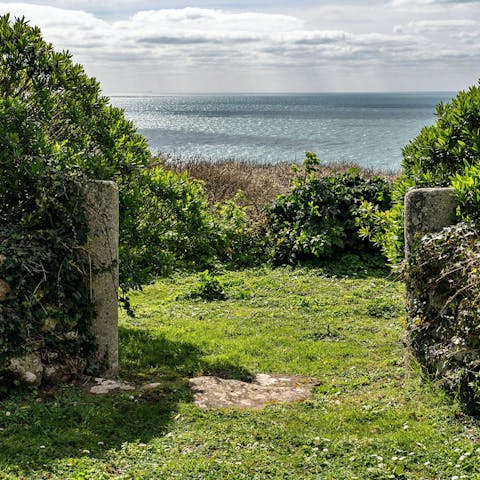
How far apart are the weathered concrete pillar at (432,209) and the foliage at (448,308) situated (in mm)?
176

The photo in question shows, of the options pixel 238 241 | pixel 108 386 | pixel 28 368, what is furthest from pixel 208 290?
pixel 28 368

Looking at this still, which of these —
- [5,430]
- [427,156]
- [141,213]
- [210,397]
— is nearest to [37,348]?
[5,430]

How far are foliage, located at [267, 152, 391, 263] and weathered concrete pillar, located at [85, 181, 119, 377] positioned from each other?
610 cm

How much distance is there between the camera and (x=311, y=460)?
4.84 metres

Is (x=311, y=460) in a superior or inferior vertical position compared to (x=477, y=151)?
inferior

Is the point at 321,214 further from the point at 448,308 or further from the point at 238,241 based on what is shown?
the point at 448,308

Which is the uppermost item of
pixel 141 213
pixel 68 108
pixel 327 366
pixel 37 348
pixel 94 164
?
pixel 68 108

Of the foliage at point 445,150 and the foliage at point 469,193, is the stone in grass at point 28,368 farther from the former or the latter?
the foliage at point 469,193

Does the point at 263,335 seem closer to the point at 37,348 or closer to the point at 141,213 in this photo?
the point at 141,213

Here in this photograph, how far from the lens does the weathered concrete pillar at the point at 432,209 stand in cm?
617

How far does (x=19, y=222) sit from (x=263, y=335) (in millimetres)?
3580

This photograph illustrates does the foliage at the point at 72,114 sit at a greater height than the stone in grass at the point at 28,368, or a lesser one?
greater

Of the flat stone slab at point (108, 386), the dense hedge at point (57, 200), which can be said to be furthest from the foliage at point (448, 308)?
the dense hedge at point (57, 200)

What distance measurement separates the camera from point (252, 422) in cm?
548
